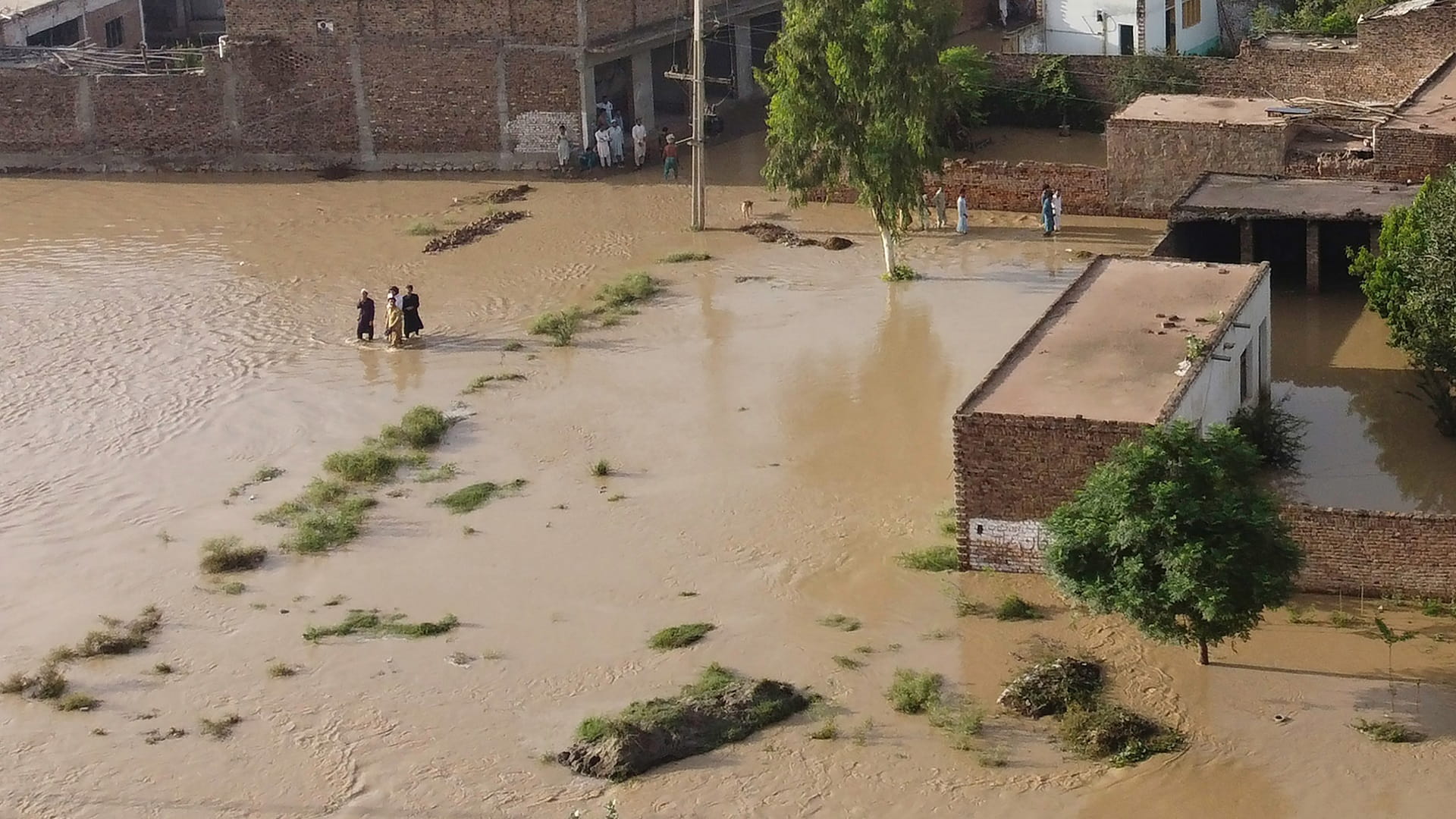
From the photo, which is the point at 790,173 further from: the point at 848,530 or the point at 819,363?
the point at 848,530

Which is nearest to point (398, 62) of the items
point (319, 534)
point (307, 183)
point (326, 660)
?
point (307, 183)

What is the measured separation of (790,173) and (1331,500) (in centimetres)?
1156

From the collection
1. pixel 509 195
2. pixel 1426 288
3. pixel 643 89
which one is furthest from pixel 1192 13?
pixel 1426 288

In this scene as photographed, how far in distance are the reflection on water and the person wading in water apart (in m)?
12.1

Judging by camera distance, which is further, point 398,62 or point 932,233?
point 398,62

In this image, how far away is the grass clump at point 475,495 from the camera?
21797 mm

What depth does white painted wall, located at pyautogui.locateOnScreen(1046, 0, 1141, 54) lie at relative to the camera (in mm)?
40938

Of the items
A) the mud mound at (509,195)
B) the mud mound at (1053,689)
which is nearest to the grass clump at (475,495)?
the mud mound at (1053,689)

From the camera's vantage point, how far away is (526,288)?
30.4 m

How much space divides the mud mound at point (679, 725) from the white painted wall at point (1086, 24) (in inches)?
1069

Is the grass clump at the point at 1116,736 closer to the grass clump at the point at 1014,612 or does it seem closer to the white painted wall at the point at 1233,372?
the grass clump at the point at 1014,612

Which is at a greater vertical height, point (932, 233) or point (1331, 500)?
point (932, 233)

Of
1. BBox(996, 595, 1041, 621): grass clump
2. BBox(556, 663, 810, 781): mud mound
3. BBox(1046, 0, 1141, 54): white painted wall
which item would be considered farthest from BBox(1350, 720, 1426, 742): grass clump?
BBox(1046, 0, 1141, 54): white painted wall

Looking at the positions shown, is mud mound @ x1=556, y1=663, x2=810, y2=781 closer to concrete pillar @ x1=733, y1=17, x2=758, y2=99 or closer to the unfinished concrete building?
the unfinished concrete building
